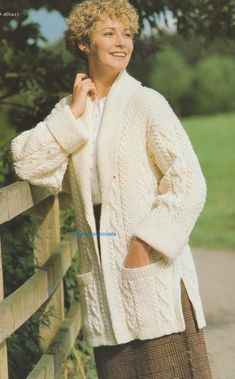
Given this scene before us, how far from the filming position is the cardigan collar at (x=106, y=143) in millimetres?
3615

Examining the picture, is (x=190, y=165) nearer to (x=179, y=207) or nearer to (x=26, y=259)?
(x=179, y=207)

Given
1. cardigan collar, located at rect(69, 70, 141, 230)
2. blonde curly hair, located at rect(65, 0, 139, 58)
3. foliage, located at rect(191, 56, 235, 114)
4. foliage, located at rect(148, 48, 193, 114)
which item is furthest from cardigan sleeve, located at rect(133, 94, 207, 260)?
foliage, located at rect(191, 56, 235, 114)

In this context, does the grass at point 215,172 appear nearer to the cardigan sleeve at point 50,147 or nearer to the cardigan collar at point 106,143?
Result: the cardigan sleeve at point 50,147

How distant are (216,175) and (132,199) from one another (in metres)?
22.3

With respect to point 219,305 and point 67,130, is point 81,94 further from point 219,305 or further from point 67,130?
point 219,305

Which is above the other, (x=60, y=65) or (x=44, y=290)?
(x=60, y=65)

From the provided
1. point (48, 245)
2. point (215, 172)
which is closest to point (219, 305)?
point (48, 245)

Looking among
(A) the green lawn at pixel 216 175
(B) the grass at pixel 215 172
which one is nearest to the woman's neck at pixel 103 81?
(B) the grass at pixel 215 172

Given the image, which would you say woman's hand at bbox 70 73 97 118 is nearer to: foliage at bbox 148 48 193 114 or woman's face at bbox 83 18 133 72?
woman's face at bbox 83 18 133 72

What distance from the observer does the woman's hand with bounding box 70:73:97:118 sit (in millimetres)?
3746

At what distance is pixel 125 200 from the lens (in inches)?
142

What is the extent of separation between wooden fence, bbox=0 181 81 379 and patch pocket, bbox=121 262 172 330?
1.52 feet

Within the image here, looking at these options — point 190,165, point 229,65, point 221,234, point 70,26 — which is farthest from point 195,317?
point 229,65

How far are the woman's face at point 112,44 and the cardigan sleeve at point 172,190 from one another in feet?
0.92
